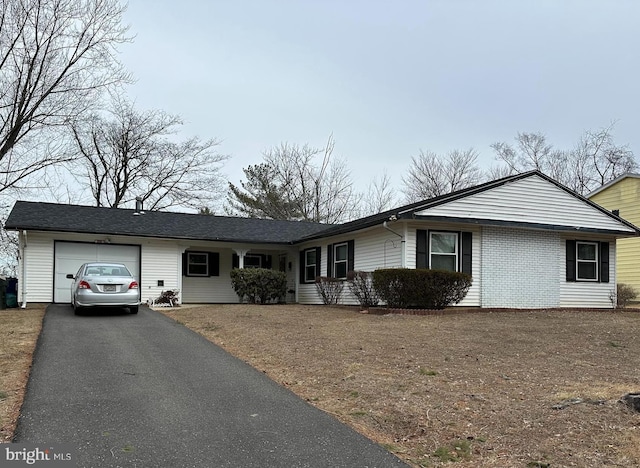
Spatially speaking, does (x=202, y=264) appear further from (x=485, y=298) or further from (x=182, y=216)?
(x=485, y=298)

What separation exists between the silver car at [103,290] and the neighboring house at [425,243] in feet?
13.4

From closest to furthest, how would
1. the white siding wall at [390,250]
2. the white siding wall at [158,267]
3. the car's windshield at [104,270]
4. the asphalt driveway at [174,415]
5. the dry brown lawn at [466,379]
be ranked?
the asphalt driveway at [174,415]
the dry brown lawn at [466,379]
the car's windshield at [104,270]
the white siding wall at [390,250]
the white siding wall at [158,267]

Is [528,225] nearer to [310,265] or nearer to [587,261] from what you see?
[587,261]

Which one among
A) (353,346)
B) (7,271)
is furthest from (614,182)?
(7,271)

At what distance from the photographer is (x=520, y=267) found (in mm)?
17297

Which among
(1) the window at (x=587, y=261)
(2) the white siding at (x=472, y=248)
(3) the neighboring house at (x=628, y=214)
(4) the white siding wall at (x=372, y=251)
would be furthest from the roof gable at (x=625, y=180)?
(4) the white siding wall at (x=372, y=251)

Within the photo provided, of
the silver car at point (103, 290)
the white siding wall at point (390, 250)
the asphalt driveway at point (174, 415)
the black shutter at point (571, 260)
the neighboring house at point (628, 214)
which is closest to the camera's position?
the asphalt driveway at point (174, 415)

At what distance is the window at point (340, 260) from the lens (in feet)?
63.4

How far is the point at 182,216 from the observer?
23297mm

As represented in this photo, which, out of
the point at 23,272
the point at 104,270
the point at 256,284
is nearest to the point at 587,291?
the point at 256,284

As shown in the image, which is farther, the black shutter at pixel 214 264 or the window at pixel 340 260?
the black shutter at pixel 214 264

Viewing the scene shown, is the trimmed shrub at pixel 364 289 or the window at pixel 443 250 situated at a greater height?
the window at pixel 443 250

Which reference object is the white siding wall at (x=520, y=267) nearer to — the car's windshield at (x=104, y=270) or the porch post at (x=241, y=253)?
the porch post at (x=241, y=253)

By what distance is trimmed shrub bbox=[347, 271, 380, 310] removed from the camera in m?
16.3
